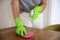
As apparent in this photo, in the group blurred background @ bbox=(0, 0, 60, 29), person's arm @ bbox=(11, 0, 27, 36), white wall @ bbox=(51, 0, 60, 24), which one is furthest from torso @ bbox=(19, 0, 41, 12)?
white wall @ bbox=(51, 0, 60, 24)

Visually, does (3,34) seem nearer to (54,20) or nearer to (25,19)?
(25,19)

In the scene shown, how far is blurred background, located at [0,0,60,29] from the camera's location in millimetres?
1839

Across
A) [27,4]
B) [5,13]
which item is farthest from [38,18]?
[5,13]

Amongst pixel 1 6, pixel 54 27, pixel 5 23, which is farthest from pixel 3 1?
pixel 54 27

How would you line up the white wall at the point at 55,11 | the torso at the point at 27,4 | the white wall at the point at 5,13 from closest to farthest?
1. the torso at the point at 27,4
2. the white wall at the point at 5,13
3. the white wall at the point at 55,11

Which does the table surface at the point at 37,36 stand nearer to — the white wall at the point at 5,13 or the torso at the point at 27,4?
the torso at the point at 27,4

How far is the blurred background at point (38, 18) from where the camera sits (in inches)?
72.4

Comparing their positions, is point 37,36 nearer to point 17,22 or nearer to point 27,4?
point 17,22

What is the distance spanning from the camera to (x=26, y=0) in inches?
67.7

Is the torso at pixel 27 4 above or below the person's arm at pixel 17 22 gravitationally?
above

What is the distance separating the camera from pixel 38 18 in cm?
191

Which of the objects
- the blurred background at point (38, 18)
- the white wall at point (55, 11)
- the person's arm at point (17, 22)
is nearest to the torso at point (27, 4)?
the blurred background at point (38, 18)

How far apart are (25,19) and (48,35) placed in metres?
0.53

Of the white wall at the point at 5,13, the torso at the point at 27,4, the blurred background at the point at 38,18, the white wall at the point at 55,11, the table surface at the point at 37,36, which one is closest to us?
the table surface at the point at 37,36
